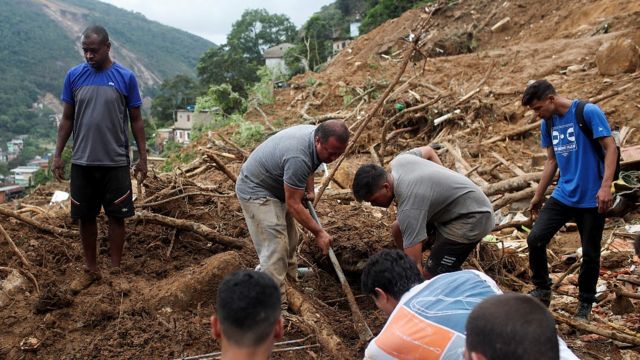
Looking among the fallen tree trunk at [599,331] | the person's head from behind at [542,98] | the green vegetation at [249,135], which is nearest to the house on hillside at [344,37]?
the green vegetation at [249,135]

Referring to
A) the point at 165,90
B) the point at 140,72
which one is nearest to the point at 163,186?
the point at 165,90

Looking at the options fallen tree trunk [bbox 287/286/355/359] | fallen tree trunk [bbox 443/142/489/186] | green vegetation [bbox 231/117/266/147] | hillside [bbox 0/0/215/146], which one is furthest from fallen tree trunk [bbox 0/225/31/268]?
hillside [bbox 0/0/215/146]

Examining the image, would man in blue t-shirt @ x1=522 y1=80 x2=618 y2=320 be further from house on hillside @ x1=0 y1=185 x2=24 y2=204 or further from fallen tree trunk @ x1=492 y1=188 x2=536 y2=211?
house on hillside @ x1=0 y1=185 x2=24 y2=204

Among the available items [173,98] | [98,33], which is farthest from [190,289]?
[173,98]

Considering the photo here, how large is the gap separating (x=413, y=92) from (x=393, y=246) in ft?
19.6

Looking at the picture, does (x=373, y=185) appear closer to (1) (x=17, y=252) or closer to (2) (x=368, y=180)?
(2) (x=368, y=180)

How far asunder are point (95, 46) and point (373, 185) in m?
1.99

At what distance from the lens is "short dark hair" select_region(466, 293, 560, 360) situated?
1.57 m

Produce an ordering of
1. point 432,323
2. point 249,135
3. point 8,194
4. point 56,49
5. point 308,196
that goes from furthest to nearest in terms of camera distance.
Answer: point 56,49, point 8,194, point 249,135, point 308,196, point 432,323

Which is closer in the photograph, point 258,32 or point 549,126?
point 549,126

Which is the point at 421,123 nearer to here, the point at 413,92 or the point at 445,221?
the point at 413,92

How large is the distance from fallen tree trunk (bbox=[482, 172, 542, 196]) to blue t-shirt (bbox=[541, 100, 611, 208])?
7.05ft

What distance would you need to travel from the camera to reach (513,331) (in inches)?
62.2

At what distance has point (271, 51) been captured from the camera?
57125mm
